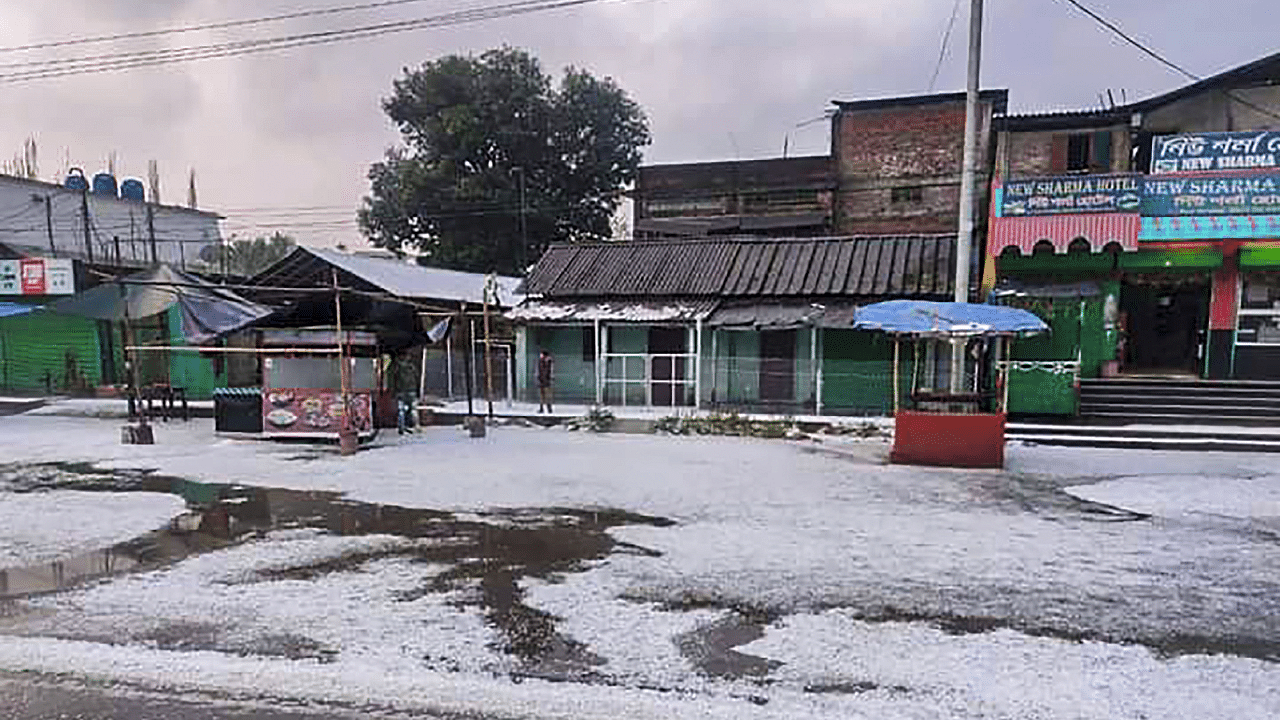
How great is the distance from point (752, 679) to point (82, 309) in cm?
1858

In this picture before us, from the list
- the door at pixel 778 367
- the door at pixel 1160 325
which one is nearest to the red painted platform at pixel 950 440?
the door at pixel 778 367

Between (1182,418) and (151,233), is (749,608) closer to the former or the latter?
(1182,418)

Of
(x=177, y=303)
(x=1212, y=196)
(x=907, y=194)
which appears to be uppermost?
(x=907, y=194)

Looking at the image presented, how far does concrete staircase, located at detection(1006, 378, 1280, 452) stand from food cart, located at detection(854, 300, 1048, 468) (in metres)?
2.32

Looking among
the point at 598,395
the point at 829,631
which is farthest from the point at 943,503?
the point at 598,395

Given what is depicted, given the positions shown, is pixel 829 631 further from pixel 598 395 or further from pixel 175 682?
pixel 598 395

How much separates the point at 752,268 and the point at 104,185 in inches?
1156

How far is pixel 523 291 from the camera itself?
21.4 metres

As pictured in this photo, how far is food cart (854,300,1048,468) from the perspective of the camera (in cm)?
1141

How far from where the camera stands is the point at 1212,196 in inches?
627

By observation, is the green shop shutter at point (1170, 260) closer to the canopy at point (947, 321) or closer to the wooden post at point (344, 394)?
the canopy at point (947, 321)

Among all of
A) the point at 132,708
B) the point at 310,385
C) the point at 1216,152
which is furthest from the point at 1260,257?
the point at 132,708

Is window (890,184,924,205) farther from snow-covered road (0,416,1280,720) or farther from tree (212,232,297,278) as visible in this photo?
tree (212,232,297,278)

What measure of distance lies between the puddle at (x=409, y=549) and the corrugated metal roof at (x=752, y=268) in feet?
39.2
